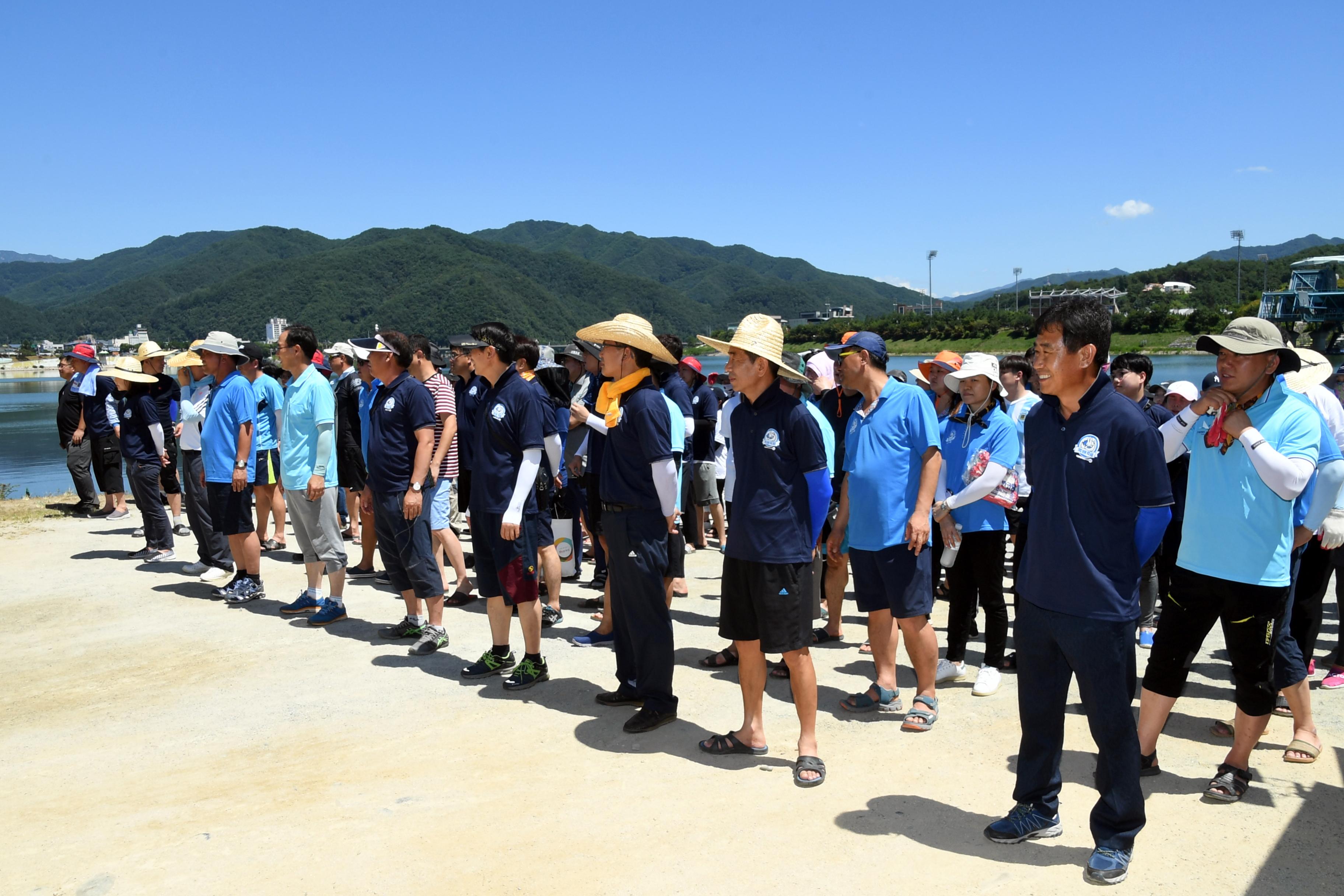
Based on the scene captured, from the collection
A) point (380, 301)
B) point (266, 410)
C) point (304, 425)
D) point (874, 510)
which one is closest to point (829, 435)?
point (874, 510)

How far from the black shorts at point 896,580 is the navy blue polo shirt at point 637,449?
3.89 ft

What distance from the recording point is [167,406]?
928 centimetres

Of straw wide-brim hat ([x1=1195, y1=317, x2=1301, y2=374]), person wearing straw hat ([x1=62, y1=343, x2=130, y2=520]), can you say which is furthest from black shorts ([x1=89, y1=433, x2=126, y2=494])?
straw wide-brim hat ([x1=1195, y1=317, x2=1301, y2=374])

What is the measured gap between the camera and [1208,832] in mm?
3338

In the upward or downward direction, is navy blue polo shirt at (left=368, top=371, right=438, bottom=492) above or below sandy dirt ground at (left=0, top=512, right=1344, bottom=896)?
above

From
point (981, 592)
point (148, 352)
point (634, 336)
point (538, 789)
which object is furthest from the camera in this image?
point (148, 352)

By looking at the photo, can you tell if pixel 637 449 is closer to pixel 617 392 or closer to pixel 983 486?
pixel 617 392

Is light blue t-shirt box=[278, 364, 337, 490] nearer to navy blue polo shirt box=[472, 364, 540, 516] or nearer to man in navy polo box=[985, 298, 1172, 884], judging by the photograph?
navy blue polo shirt box=[472, 364, 540, 516]

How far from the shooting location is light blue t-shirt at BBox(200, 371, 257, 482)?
7.21 m

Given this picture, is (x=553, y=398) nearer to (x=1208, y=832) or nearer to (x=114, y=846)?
(x=114, y=846)

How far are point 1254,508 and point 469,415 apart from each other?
4310 millimetres

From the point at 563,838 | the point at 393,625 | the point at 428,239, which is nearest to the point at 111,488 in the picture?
the point at 393,625

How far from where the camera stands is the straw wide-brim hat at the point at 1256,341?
10.8 ft

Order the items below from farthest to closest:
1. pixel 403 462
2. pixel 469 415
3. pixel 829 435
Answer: pixel 403 462 → pixel 829 435 → pixel 469 415
